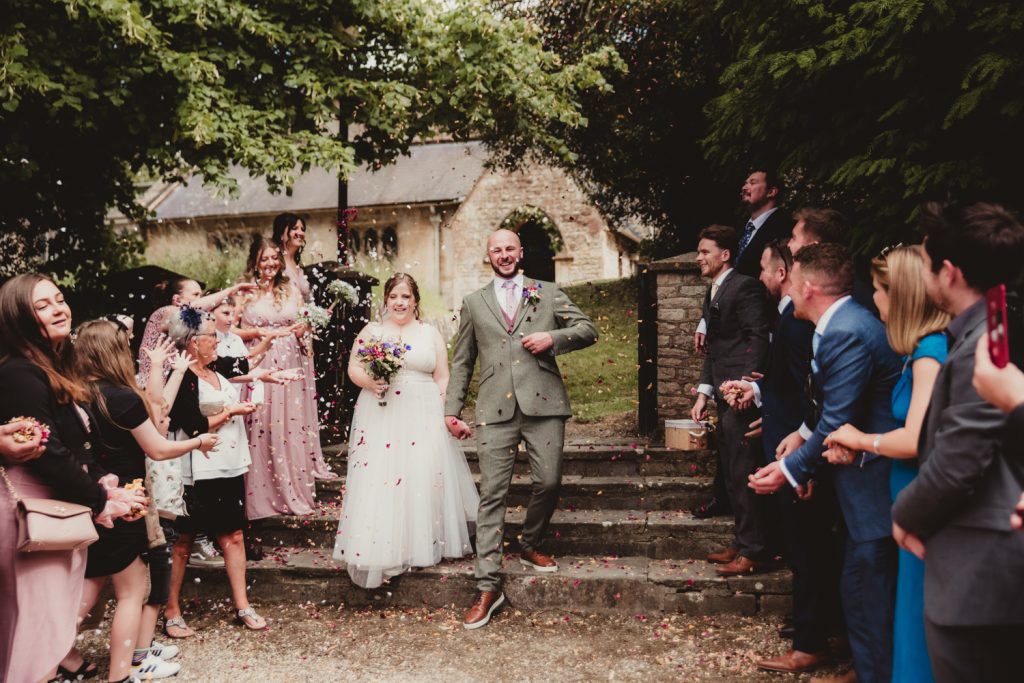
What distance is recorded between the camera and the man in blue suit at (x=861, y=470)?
3604 mm

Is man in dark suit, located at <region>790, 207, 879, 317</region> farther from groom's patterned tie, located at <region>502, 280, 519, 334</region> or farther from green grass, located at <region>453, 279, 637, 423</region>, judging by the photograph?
green grass, located at <region>453, 279, 637, 423</region>

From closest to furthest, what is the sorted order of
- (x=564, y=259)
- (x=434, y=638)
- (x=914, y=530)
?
(x=914, y=530), (x=434, y=638), (x=564, y=259)

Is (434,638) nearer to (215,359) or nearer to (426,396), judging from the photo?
(426,396)

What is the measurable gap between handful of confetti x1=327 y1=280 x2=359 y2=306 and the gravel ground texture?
117 inches

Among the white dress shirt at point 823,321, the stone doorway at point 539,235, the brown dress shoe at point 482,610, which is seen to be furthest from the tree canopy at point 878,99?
the stone doorway at point 539,235

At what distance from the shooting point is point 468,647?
16.4 feet

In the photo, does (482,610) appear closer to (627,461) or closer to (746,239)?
(627,461)

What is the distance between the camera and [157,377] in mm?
4754

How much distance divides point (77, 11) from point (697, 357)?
666cm

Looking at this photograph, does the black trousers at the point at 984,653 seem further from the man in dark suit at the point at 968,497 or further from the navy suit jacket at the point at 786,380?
the navy suit jacket at the point at 786,380

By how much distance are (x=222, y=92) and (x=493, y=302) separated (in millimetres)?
5668

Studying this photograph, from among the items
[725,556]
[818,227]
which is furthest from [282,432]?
[818,227]

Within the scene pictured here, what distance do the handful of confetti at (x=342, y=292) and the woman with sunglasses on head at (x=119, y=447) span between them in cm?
316

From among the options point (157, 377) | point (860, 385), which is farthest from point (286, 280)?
point (860, 385)
